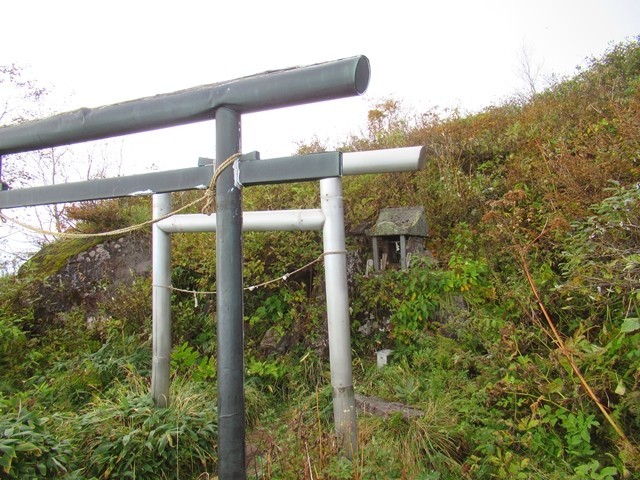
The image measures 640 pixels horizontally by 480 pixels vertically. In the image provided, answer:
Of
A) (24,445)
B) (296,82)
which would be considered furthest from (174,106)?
(24,445)

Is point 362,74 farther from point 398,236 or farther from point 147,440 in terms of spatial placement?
point 398,236

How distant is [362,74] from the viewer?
160cm

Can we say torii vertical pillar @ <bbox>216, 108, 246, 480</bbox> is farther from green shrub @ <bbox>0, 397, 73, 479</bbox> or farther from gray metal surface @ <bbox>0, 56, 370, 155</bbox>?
green shrub @ <bbox>0, 397, 73, 479</bbox>

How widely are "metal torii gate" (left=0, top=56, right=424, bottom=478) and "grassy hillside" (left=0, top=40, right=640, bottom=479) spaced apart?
0.54m

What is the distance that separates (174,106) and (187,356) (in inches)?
143

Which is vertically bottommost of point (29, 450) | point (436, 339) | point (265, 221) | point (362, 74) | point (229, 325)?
point (29, 450)

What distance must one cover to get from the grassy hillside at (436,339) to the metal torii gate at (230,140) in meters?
0.54

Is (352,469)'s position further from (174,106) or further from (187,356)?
(187,356)

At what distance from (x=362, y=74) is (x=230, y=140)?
0.63 m

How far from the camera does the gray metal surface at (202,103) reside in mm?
1597

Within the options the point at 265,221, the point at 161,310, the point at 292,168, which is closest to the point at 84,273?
the point at 161,310

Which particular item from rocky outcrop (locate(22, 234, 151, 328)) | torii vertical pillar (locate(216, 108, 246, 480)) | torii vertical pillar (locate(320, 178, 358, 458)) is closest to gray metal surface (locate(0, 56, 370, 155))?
torii vertical pillar (locate(216, 108, 246, 480))

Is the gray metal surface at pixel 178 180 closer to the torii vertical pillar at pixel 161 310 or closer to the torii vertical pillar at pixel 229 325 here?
the torii vertical pillar at pixel 229 325

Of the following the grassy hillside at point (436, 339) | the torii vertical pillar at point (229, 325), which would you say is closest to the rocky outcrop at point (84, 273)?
the grassy hillside at point (436, 339)
